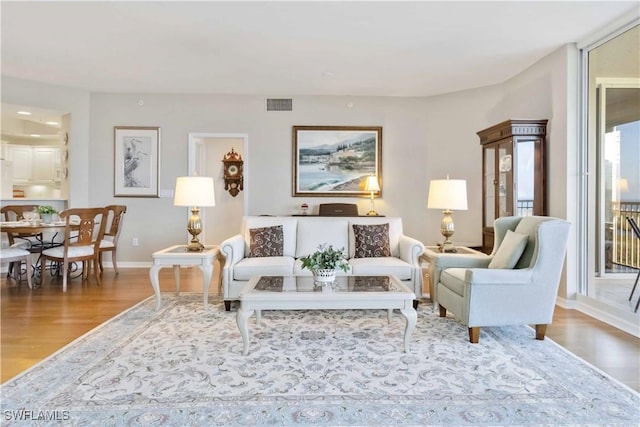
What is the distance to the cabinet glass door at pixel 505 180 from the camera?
421cm

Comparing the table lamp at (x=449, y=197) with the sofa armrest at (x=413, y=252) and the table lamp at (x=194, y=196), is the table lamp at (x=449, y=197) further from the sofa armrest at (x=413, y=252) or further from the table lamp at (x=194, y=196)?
the table lamp at (x=194, y=196)

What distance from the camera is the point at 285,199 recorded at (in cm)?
607

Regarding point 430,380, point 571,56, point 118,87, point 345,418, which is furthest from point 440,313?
point 118,87

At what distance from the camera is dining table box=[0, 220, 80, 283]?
443cm

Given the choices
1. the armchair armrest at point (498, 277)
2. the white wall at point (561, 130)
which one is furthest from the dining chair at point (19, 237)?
the white wall at point (561, 130)

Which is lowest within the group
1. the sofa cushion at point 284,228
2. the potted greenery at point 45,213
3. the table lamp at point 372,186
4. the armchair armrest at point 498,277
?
the armchair armrest at point 498,277

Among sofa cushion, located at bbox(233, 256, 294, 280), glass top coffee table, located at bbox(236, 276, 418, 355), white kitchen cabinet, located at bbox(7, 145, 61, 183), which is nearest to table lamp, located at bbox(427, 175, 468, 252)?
glass top coffee table, located at bbox(236, 276, 418, 355)

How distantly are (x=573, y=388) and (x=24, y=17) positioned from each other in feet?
17.0

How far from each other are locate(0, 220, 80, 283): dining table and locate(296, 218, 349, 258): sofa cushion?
2995 mm

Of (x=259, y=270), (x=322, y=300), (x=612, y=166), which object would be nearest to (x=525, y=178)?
(x=612, y=166)

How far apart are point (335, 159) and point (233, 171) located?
226 centimetres

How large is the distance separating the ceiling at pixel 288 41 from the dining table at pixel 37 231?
2000 mm

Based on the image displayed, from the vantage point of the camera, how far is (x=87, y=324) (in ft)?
10.5

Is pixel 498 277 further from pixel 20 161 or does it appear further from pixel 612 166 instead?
pixel 20 161
